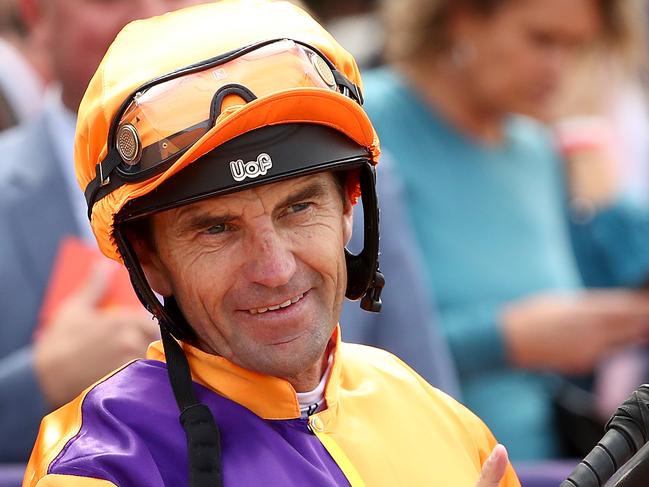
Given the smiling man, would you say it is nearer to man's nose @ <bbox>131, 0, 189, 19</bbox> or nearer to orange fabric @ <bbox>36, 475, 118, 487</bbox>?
orange fabric @ <bbox>36, 475, 118, 487</bbox>

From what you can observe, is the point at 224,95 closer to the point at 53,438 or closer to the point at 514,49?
the point at 53,438

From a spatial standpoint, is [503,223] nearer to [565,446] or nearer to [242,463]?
[565,446]

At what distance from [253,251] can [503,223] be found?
7.72ft

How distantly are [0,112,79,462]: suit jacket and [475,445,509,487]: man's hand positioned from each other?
64.4 inches

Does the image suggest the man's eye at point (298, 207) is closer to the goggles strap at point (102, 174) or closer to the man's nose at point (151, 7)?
the goggles strap at point (102, 174)

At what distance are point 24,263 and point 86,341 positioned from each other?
310 mm

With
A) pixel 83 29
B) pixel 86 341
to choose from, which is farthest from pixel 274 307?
pixel 83 29

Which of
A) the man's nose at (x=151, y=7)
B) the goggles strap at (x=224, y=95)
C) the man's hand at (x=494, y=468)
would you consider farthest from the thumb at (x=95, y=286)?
the man's hand at (x=494, y=468)

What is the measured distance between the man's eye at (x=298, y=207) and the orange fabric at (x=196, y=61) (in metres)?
0.14

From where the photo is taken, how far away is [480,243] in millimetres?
4367

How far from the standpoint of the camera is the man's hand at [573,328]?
4.36 metres

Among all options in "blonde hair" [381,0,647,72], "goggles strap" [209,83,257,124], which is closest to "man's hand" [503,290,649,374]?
"blonde hair" [381,0,647,72]

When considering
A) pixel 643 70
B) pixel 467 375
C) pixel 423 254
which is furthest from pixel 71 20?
pixel 643 70

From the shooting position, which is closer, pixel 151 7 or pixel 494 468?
pixel 494 468
